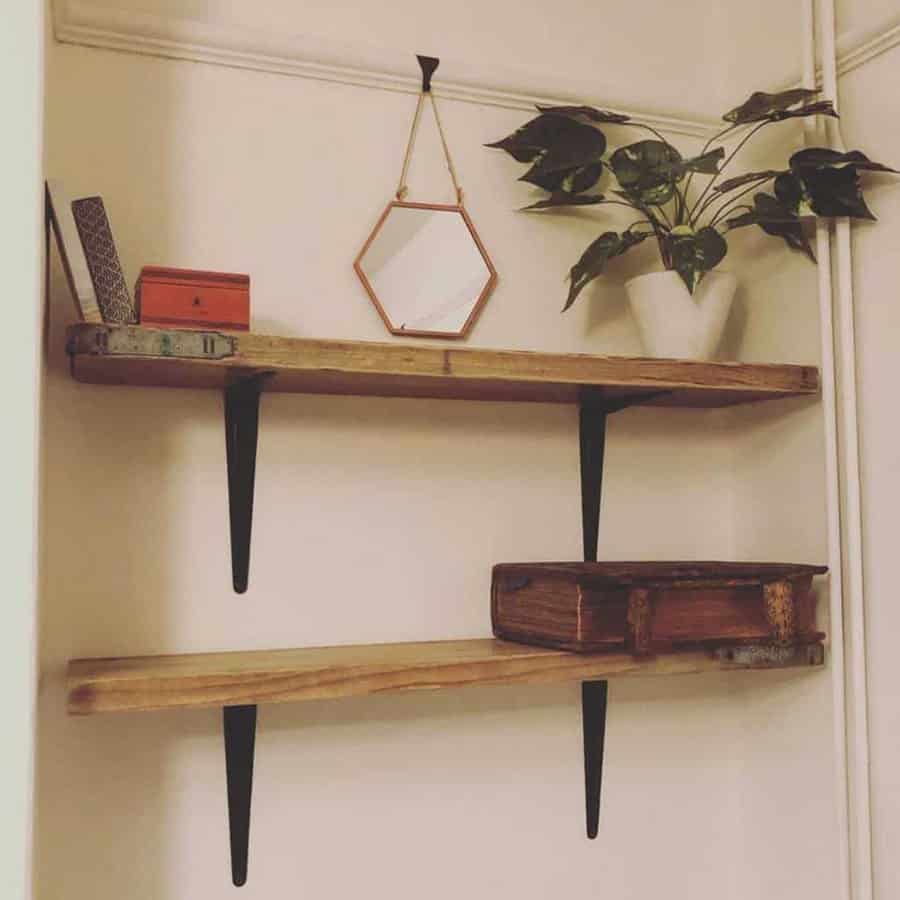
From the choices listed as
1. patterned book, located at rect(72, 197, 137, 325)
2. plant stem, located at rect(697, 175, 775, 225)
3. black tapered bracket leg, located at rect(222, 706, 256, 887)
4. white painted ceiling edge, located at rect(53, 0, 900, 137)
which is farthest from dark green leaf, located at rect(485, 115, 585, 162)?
black tapered bracket leg, located at rect(222, 706, 256, 887)

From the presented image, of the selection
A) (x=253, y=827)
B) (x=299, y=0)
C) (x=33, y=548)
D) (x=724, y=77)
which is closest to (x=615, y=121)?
(x=724, y=77)

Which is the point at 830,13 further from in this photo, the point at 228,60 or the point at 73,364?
the point at 73,364

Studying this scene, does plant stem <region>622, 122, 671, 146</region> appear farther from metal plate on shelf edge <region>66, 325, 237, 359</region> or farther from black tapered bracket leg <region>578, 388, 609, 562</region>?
metal plate on shelf edge <region>66, 325, 237, 359</region>

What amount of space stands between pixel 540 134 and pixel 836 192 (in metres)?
0.45

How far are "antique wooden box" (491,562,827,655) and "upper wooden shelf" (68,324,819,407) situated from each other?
27 cm

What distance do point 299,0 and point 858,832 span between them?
1.51m

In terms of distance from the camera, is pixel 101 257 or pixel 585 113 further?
pixel 585 113

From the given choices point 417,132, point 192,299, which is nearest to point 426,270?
point 417,132

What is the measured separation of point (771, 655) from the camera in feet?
5.21

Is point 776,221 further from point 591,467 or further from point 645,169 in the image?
point 591,467

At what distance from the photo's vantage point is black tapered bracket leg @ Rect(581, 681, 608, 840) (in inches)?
68.8

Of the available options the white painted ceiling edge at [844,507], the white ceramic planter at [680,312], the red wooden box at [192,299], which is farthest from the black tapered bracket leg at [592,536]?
the red wooden box at [192,299]

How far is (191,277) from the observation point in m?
1.37

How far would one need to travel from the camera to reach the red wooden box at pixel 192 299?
Answer: 1.36m
